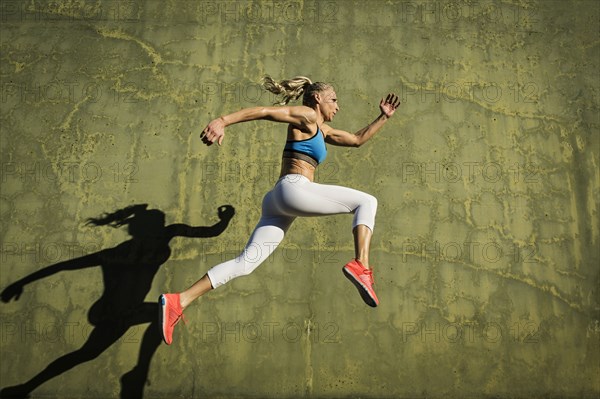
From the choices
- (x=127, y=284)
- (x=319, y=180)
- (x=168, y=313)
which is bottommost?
(x=168, y=313)

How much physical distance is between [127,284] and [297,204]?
148cm

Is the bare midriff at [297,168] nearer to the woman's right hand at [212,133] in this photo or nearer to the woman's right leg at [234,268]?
the woman's right leg at [234,268]

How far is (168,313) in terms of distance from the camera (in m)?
2.32

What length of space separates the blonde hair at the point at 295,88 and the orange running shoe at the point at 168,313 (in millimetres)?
1145

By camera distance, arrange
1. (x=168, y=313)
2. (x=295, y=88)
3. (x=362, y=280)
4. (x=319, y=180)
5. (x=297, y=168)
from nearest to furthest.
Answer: (x=362, y=280), (x=168, y=313), (x=297, y=168), (x=295, y=88), (x=319, y=180)

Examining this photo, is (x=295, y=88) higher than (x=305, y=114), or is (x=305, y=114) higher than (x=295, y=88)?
(x=295, y=88)

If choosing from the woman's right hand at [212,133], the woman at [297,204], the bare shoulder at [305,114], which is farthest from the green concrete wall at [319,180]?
the woman's right hand at [212,133]

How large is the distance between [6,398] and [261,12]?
295cm

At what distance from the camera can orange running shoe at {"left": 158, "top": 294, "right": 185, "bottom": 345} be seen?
7.50 ft

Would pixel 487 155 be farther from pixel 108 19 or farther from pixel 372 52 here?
pixel 108 19

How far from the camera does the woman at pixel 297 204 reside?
7.39 ft

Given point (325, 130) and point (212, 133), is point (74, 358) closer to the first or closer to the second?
point (212, 133)

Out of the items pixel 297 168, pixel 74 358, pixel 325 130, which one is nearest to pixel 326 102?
pixel 325 130

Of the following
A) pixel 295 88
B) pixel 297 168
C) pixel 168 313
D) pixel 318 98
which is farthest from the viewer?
pixel 295 88
